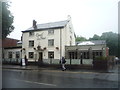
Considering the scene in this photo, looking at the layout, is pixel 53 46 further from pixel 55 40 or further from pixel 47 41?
pixel 47 41

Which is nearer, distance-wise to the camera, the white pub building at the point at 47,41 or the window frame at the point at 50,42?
the white pub building at the point at 47,41

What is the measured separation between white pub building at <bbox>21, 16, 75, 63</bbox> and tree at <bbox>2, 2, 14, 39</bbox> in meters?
8.49

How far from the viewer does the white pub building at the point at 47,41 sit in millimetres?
36062

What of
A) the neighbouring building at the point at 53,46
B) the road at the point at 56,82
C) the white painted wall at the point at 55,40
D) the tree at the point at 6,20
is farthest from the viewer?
the white painted wall at the point at 55,40

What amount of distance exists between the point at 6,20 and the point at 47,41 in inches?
469

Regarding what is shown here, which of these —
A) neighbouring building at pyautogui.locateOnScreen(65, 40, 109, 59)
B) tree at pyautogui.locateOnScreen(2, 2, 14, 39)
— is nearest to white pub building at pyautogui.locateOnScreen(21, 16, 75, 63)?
neighbouring building at pyautogui.locateOnScreen(65, 40, 109, 59)

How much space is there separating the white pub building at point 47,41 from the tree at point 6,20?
849 centimetres

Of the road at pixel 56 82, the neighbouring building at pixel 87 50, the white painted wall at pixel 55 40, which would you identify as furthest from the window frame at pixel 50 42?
the road at pixel 56 82

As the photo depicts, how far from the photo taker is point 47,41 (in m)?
37.4

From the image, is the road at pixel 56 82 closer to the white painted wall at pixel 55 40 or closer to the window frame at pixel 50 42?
the white painted wall at pixel 55 40

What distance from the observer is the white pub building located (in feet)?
118

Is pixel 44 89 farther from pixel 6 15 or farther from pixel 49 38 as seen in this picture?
pixel 49 38

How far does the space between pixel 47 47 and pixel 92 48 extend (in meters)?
10.0

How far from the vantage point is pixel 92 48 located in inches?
1336
